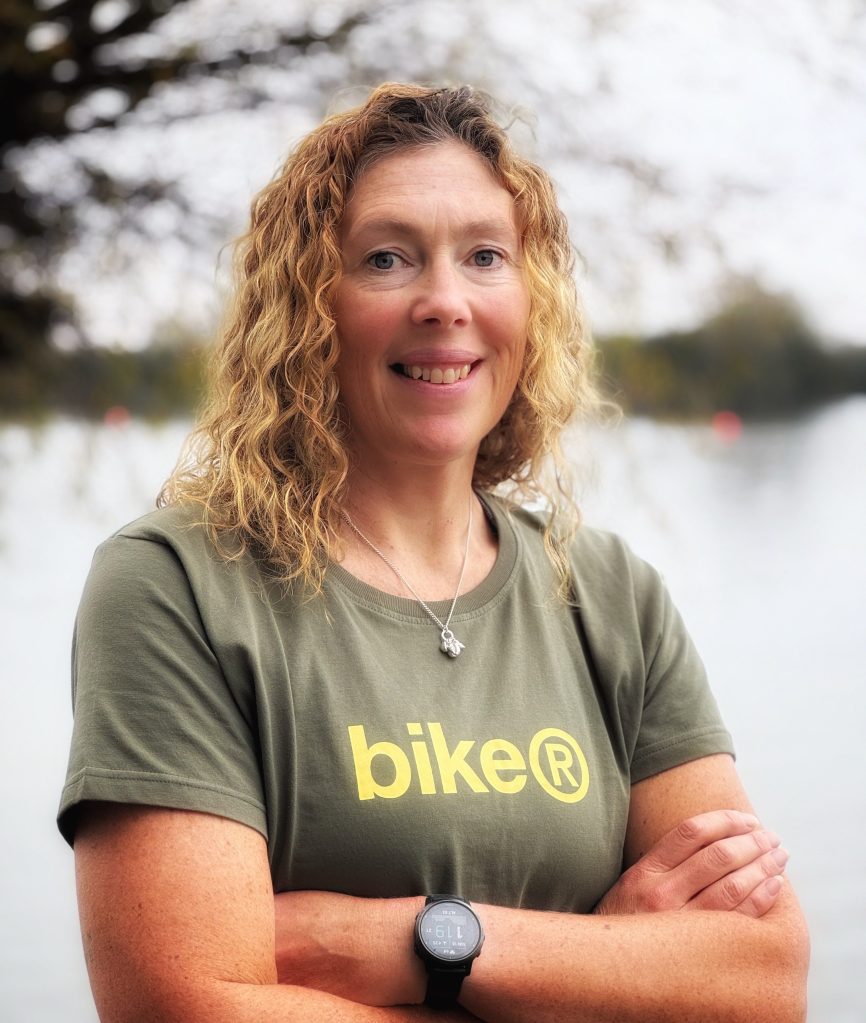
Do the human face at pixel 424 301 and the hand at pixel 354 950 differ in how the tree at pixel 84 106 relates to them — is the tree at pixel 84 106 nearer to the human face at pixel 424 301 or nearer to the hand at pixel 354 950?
the human face at pixel 424 301

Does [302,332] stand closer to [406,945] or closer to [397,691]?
[397,691]

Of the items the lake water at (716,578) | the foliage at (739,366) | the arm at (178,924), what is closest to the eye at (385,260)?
the arm at (178,924)

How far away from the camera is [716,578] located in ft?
9.86

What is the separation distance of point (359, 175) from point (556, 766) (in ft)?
2.33

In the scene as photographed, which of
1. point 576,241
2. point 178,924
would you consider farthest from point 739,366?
point 178,924

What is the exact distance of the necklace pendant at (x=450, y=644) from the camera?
1.35m

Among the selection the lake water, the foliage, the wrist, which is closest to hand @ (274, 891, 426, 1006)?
the wrist

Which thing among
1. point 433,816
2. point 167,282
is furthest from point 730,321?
point 433,816

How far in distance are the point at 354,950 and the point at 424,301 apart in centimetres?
69

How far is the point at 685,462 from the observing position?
3.03m

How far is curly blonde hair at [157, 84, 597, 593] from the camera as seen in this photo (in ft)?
4.42

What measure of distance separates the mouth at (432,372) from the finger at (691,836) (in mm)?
570

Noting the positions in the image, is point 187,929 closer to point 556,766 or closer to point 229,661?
point 229,661

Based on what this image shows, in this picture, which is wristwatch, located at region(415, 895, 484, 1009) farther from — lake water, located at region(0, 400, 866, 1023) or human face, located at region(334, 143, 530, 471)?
lake water, located at region(0, 400, 866, 1023)
